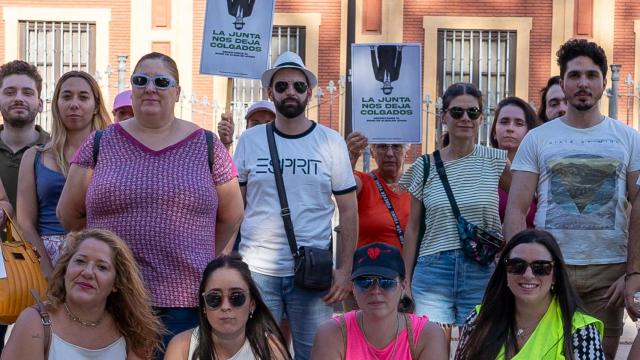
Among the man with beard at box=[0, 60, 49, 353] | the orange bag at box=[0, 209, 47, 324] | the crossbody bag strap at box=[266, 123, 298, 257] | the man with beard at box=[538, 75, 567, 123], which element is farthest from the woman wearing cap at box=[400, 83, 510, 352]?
A: the man with beard at box=[0, 60, 49, 353]

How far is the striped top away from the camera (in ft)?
17.7

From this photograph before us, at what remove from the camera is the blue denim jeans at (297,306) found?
5.22 metres

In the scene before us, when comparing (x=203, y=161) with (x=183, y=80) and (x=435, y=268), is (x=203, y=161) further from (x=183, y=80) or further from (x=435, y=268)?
(x=183, y=80)

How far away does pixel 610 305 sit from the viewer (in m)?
4.91

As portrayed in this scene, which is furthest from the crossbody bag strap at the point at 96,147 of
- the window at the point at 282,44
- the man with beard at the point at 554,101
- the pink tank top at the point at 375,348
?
the window at the point at 282,44

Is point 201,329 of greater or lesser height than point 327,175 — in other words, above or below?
below

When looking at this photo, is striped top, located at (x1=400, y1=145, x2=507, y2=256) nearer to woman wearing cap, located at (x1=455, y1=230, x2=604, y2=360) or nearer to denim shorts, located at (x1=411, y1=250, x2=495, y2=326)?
denim shorts, located at (x1=411, y1=250, x2=495, y2=326)

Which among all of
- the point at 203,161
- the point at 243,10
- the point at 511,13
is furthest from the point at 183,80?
the point at 203,161

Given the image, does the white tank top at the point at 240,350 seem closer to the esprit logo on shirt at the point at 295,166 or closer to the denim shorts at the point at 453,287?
the esprit logo on shirt at the point at 295,166

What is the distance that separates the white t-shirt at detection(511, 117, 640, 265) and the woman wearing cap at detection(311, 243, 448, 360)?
0.93 m

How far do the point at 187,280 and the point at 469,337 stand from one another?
1.29 m

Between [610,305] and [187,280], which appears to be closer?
[187,280]

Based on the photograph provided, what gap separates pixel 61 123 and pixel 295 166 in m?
1.30

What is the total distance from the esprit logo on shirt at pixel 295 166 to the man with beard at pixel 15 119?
4.79 ft
